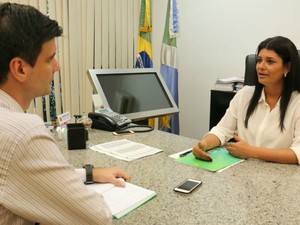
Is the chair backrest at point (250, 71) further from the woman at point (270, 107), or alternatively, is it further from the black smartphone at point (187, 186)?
the black smartphone at point (187, 186)

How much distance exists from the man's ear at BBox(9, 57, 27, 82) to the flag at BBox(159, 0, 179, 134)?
9.20ft

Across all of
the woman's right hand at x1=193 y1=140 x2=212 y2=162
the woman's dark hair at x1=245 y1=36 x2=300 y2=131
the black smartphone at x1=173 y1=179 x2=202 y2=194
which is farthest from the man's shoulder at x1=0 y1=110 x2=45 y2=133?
the woman's dark hair at x1=245 y1=36 x2=300 y2=131

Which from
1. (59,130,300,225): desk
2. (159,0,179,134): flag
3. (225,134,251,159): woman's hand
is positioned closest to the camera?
(59,130,300,225): desk

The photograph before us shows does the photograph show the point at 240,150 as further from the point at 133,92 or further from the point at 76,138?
the point at 133,92

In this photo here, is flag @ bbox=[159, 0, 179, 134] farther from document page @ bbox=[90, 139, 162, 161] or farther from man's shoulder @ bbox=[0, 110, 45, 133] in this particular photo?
man's shoulder @ bbox=[0, 110, 45, 133]

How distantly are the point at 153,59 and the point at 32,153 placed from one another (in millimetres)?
3502

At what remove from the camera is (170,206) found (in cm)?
104

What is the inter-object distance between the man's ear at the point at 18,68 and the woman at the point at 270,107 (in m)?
1.06

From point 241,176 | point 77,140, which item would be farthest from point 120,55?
point 241,176

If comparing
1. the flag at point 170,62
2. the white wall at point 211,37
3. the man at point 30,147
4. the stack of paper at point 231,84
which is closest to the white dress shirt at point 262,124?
the stack of paper at point 231,84

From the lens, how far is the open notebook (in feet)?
3.29

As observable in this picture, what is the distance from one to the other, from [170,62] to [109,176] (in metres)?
2.68

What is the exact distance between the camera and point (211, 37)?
3.49 m

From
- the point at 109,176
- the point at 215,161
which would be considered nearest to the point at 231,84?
the point at 215,161
